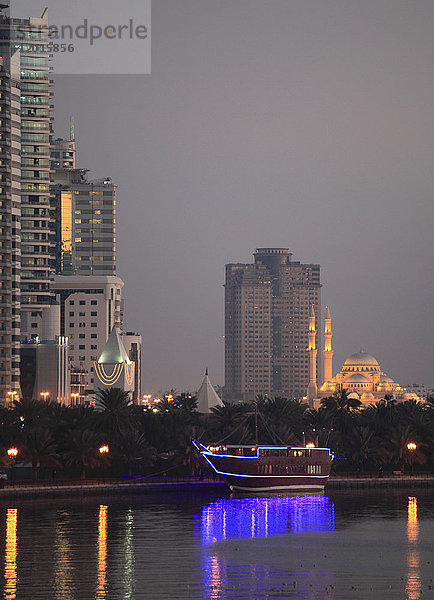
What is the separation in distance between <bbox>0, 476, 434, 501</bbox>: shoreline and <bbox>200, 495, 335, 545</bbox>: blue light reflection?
6.62 m

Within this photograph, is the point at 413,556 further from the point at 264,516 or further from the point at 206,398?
the point at 206,398

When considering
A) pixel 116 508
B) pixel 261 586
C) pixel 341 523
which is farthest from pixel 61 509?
pixel 261 586

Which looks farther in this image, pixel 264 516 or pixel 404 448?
pixel 404 448

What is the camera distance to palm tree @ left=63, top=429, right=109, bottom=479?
5705 inches

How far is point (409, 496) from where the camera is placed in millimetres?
152000

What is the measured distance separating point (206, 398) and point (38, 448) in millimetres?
58195

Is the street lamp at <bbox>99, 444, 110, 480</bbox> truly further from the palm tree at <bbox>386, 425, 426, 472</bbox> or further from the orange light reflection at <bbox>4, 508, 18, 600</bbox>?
the palm tree at <bbox>386, 425, 426, 472</bbox>

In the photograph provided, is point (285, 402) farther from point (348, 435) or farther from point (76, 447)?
point (76, 447)

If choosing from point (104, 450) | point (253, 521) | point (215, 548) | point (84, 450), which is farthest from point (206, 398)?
point (215, 548)

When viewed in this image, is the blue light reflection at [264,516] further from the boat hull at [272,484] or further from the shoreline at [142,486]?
the shoreline at [142,486]

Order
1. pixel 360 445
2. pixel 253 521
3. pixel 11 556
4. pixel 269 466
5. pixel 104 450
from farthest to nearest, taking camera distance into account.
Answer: pixel 360 445 < pixel 269 466 < pixel 104 450 < pixel 253 521 < pixel 11 556

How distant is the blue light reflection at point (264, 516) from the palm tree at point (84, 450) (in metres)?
14.2

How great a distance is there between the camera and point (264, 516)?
130m

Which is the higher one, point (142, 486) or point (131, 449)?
point (131, 449)
